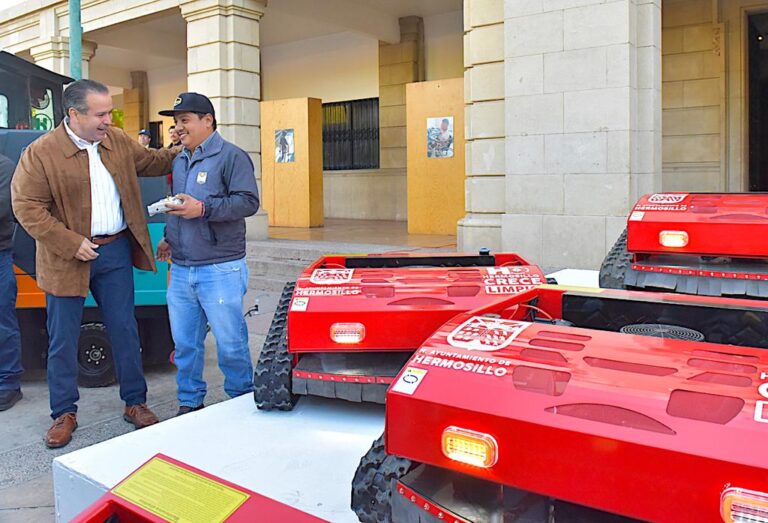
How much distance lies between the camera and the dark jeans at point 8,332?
456cm

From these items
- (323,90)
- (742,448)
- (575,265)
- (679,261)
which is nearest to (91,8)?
(323,90)

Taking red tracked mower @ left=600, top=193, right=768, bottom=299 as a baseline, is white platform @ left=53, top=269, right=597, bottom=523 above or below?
below

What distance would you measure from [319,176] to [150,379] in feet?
28.3

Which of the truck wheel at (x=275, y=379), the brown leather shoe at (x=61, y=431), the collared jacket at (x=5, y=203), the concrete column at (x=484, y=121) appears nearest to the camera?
the truck wheel at (x=275, y=379)

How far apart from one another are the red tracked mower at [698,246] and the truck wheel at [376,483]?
2452mm

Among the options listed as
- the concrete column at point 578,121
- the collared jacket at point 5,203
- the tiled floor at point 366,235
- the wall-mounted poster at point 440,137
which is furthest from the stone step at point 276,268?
the collared jacket at point 5,203

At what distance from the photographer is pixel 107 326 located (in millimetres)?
3941

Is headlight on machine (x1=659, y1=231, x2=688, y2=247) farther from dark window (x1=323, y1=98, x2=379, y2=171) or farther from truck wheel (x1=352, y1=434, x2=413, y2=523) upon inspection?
dark window (x1=323, y1=98, x2=379, y2=171)

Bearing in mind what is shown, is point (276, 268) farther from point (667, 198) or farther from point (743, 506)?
point (743, 506)

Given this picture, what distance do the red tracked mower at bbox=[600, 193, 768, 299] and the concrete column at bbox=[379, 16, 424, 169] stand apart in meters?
11.4

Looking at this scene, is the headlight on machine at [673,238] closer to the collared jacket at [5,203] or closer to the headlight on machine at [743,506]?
the headlight on machine at [743,506]

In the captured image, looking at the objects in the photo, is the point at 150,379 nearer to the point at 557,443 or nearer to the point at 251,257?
the point at 557,443

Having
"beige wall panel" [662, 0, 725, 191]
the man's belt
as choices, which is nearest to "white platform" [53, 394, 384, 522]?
the man's belt

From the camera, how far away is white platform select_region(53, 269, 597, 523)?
96.4 inches
